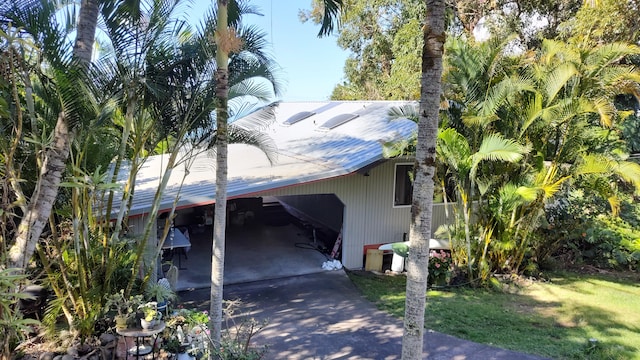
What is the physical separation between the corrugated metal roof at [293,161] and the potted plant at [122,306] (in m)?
2.60

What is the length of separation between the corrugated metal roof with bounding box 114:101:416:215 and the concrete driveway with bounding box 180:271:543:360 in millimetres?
2264

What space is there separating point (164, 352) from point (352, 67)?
24787 mm

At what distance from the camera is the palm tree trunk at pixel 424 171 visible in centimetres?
423

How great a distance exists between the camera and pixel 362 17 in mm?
23672

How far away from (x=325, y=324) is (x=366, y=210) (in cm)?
428

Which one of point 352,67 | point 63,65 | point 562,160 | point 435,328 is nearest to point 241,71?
point 63,65

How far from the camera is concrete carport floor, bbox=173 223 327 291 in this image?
33.5 ft

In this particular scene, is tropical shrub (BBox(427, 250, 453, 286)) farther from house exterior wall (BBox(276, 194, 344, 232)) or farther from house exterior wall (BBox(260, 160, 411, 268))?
house exterior wall (BBox(276, 194, 344, 232))

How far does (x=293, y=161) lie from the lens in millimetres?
11836

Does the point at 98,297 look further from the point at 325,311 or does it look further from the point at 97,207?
the point at 325,311

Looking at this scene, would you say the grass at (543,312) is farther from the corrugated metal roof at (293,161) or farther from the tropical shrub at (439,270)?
the corrugated metal roof at (293,161)

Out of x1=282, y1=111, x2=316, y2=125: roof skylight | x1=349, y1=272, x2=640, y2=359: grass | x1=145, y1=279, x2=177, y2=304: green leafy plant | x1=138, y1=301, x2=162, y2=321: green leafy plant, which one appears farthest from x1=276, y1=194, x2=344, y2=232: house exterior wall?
x1=138, y1=301, x2=162, y2=321: green leafy plant

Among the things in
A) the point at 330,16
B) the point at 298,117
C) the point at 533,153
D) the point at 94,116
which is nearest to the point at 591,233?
the point at 533,153

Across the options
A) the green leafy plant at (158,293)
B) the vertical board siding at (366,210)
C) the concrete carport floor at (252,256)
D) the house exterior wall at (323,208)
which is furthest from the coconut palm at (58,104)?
the house exterior wall at (323,208)
